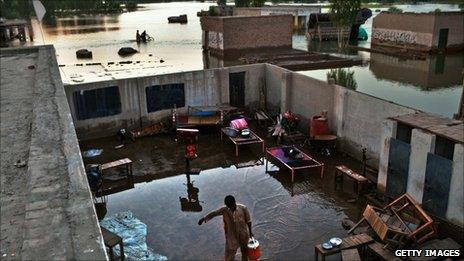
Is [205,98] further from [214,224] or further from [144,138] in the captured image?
[214,224]

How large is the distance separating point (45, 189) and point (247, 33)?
36.6m

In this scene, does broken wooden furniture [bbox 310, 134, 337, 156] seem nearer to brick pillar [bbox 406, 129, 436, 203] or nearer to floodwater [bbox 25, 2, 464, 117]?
brick pillar [bbox 406, 129, 436, 203]

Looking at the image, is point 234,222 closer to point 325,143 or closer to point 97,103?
point 325,143

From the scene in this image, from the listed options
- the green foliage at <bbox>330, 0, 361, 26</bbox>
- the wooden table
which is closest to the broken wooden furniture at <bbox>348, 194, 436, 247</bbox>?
the wooden table

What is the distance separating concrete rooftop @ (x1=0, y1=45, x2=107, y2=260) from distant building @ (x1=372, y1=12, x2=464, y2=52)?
1389 inches

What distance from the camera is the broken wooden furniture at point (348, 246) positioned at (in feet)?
30.4

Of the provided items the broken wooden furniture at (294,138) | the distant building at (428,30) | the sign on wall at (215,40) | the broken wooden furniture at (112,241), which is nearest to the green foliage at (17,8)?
the sign on wall at (215,40)

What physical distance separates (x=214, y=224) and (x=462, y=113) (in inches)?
380

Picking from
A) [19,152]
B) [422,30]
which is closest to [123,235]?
[19,152]

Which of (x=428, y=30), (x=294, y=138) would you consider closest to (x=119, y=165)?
(x=294, y=138)

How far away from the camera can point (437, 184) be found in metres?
10.8

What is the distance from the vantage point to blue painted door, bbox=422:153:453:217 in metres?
10.5

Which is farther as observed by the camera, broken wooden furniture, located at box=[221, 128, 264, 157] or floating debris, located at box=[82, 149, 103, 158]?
floating debris, located at box=[82, 149, 103, 158]

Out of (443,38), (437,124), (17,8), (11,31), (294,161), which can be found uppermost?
(17,8)
